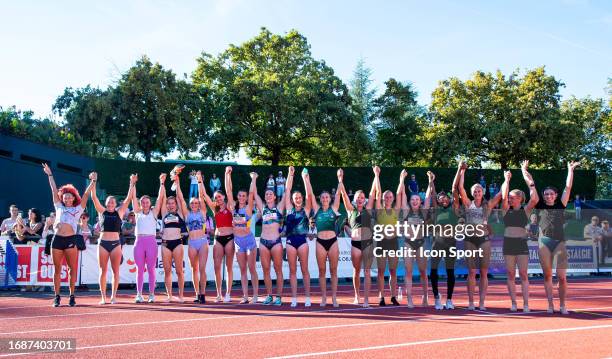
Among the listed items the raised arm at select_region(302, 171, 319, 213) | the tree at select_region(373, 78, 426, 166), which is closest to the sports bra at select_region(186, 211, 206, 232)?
the raised arm at select_region(302, 171, 319, 213)

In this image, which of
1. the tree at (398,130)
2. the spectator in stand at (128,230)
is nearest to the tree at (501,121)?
the tree at (398,130)

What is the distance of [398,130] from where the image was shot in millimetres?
44188

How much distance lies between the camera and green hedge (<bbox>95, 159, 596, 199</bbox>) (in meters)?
29.6

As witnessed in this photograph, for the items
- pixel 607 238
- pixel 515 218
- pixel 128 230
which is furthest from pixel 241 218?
pixel 607 238

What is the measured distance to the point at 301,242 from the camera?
30.6 feet

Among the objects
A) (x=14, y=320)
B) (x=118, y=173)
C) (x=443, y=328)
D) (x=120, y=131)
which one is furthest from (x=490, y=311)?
(x=120, y=131)

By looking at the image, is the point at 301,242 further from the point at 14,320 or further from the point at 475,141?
the point at 475,141

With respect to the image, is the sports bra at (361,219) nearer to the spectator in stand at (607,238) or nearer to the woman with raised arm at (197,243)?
the woman with raised arm at (197,243)

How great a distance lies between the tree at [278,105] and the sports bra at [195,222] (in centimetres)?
2722

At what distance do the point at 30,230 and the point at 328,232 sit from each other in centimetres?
831

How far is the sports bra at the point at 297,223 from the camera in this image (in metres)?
9.33

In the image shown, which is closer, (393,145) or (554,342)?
(554,342)

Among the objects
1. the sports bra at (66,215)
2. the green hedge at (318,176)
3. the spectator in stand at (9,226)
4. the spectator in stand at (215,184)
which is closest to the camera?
the sports bra at (66,215)

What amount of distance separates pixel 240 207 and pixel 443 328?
4.20 meters
